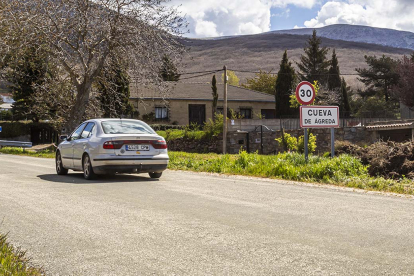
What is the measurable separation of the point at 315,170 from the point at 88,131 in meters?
5.82

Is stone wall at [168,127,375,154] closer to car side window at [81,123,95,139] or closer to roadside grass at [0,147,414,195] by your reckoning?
roadside grass at [0,147,414,195]

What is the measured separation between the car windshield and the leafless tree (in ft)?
46.4

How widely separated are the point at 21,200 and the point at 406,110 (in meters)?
49.7

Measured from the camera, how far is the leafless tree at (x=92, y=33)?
2552cm

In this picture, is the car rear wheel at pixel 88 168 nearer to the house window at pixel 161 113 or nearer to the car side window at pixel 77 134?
the car side window at pixel 77 134

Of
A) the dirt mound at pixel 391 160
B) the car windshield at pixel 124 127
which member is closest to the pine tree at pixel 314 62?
the dirt mound at pixel 391 160

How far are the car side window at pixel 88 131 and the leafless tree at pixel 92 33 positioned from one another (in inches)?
533

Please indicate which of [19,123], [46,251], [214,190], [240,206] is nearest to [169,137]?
[19,123]

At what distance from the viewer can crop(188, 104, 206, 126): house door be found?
53.0 m

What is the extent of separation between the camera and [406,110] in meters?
52.0

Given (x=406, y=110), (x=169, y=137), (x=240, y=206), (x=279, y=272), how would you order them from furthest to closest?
(x=406, y=110), (x=169, y=137), (x=240, y=206), (x=279, y=272)

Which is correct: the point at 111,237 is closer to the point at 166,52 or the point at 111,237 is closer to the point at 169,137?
the point at 166,52

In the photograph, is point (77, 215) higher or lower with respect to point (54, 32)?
lower

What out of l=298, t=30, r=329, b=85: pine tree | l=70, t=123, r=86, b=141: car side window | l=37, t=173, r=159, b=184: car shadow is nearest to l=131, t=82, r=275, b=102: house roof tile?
l=298, t=30, r=329, b=85: pine tree
